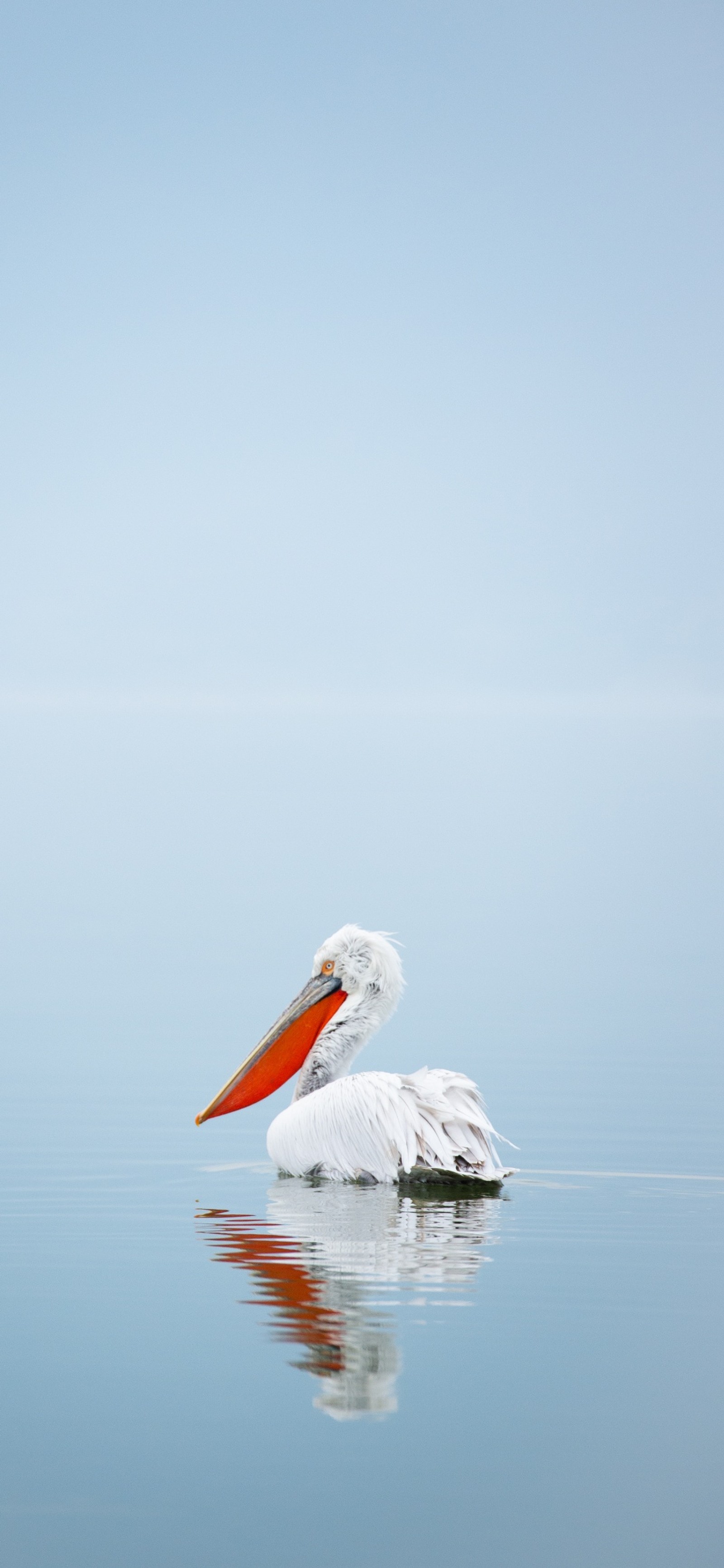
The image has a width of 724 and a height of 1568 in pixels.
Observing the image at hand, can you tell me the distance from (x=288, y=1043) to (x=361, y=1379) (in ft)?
10.4

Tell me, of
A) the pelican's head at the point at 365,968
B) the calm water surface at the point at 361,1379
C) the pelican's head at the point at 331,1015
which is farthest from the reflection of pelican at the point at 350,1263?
the pelican's head at the point at 365,968

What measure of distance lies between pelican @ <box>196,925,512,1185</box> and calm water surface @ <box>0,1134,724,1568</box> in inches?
6.3

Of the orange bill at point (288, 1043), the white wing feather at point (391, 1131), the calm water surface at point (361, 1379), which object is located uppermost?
the orange bill at point (288, 1043)

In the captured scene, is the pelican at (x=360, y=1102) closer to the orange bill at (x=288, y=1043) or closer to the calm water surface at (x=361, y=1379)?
the orange bill at (x=288, y=1043)

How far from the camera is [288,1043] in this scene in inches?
266

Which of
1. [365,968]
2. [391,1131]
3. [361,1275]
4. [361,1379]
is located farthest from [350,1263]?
[365,968]

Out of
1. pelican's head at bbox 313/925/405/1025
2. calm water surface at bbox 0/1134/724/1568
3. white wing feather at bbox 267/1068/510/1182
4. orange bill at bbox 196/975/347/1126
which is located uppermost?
pelican's head at bbox 313/925/405/1025

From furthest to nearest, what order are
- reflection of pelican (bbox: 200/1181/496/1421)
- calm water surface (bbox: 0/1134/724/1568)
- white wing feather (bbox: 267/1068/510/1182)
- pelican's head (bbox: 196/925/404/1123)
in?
pelican's head (bbox: 196/925/404/1123)
white wing feather (bbox: 267/1068/510/1182)
reflection of pelican (bbox: 200/1181/496/1421)
calm water surface (bbox: 0/1134/724/1568)

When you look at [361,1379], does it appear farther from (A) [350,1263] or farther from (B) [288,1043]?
(B) [288,1043]

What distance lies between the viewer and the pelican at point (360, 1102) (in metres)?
5.43

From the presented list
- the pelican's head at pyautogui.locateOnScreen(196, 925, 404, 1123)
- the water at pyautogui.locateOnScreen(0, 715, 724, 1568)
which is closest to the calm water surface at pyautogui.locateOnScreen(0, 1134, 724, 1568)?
the water at pyautogui.locateOnScreen(0, 715, 724, 1568)

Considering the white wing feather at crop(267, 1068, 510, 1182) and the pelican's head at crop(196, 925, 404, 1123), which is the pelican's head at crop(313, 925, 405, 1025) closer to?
the pelican's head at crop(196, 925, 404, 1123)

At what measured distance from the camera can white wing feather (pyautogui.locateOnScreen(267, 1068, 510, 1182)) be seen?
5.40m

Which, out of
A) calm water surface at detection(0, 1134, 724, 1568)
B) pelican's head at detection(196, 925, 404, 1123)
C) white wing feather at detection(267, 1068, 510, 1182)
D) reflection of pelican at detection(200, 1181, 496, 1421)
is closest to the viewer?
calm water surface at detection(0, 1134, 724, 1568)
